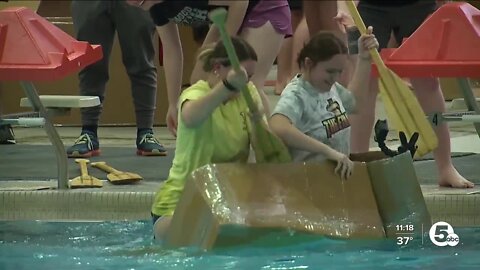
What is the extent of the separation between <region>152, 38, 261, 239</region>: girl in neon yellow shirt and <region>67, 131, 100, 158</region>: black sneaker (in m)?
1.44

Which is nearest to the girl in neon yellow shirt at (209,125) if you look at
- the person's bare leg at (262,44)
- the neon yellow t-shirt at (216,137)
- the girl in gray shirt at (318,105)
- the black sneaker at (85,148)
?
the neon yellow t-shirt at (216,137)

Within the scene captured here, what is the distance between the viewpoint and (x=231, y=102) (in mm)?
2893

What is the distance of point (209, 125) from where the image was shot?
2861 millimetres

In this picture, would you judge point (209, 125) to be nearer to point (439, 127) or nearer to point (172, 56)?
point (172, 56)

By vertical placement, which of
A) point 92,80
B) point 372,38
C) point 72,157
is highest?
point 372,38

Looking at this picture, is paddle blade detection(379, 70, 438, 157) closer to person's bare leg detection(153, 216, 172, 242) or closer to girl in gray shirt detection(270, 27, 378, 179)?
girl in gray shirt detection(270, 27, 378, 179)

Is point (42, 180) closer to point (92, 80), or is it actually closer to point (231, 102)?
point (92, 80)

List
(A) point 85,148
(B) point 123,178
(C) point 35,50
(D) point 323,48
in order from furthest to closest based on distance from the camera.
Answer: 1. (A) point 85,148
2. (B) point 123,178
3. (C) point 35,50
4. (D) point 323,48

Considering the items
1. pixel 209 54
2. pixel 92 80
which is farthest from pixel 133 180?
pixel 209 54

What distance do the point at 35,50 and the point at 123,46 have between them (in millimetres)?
878

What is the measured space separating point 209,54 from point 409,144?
705mm

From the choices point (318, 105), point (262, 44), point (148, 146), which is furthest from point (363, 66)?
point (148, 146)

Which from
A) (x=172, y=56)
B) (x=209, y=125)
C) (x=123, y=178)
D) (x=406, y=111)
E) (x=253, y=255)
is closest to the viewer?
(x=253, y=255)

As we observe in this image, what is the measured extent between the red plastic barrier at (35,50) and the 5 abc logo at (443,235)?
1344mm
